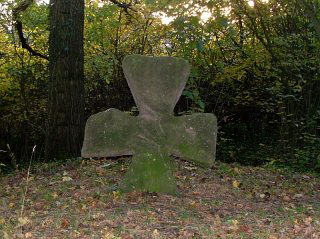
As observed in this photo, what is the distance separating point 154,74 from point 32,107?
8.21 m

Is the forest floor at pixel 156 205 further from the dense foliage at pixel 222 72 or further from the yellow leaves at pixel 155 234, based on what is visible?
the dense foliage at pixel 222 72

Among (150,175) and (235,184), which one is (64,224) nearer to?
(150,175)

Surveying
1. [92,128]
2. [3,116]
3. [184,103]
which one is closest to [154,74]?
[92,128]

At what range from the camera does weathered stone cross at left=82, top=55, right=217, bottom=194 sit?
19.0 feet

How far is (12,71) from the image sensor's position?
12.4 meters

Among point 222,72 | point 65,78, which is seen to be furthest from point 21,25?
point 222,72

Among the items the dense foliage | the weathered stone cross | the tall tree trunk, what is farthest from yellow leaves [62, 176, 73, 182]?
the dense foliage

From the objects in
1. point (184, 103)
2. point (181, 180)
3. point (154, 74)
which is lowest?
point (181, 180)

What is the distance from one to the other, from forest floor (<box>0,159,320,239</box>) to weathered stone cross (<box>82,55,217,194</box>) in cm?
33

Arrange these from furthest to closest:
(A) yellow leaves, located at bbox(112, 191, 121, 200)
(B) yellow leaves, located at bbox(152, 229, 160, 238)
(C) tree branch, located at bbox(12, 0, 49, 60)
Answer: (C) tree branch, located at bbox(12, 0, 49, 60) → (A) yellow leaves, located at bbox(112, 191, 121, 200) → (B) yellow leaves, located at bbox(152, 229, 160, 238)

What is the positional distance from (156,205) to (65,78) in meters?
3.83

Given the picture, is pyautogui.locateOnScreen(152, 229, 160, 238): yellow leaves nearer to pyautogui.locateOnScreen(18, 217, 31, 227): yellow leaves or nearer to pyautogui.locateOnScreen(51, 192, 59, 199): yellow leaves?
pyautogui.locateOnScreen(18, 217, 31, 227): yellow leaves

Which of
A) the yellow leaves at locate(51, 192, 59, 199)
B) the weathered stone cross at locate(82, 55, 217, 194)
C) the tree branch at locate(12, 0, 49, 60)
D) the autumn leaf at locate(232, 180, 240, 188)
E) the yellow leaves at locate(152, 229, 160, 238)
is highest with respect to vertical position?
the tree branch at locate(12, 0, 49, 60)

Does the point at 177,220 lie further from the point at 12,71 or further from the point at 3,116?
the point at 3,116
